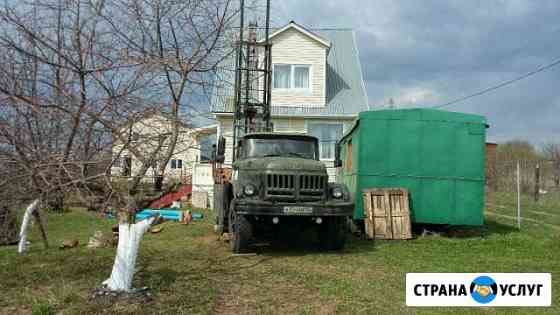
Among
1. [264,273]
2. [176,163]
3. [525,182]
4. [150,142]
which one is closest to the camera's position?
[150,142]

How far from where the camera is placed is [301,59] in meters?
20.2

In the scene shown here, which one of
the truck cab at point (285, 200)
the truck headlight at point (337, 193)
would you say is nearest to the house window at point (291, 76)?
the truck cab at point (285, 200)

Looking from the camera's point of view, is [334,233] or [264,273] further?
[334,233]

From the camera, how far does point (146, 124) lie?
5.28m

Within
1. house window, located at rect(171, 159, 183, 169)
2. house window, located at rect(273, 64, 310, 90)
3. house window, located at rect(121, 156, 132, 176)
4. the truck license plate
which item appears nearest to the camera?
house window, located at rect(121, 156, 132, 176)

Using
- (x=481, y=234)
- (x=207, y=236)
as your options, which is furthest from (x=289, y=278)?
(x=481, y=234)

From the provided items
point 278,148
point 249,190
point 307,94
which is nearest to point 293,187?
point 249,190

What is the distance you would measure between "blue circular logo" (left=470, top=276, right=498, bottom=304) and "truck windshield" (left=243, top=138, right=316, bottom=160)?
4.96 meters

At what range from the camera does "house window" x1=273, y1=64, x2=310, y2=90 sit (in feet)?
66.2

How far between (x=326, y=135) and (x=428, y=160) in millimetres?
8700

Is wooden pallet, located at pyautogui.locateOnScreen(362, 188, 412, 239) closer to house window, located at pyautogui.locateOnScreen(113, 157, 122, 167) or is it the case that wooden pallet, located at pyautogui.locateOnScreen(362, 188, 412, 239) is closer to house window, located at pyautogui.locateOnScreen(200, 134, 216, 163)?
house window, located at pyautogui.locateOnScreen(200, 134, 216, 163)

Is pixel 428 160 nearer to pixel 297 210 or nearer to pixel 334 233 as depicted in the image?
pixel 334 233

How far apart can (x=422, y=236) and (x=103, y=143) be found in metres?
8.22

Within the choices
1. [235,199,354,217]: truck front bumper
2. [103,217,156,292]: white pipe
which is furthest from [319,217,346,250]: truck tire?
[103,217,156,292]: white pipe
